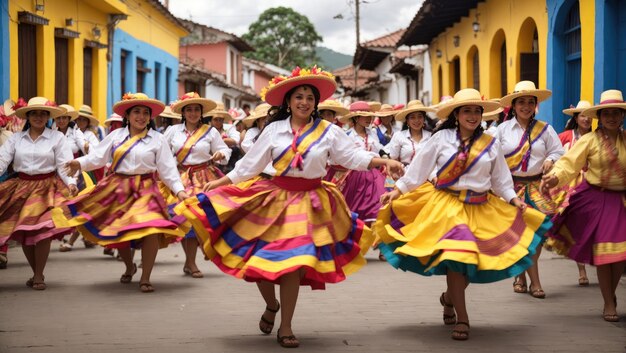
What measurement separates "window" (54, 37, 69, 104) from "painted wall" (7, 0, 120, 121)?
137 millimetres

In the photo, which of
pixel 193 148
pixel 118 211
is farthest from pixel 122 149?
pixel 193 148

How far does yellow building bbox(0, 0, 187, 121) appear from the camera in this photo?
686 inches

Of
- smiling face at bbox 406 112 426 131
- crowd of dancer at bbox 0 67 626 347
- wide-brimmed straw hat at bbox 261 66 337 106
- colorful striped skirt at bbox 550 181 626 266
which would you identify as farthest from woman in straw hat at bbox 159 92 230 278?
colorful striped skirt at bbox 550 181 626 266

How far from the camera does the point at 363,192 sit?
499 inches

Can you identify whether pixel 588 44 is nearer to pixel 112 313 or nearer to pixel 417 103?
pixel 417 103

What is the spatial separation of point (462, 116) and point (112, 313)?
338 cm

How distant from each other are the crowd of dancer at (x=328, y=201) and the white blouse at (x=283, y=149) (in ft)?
0.04

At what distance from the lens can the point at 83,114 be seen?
15039 mm

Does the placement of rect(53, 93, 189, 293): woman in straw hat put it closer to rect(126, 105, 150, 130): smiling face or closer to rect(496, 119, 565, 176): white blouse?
rect(126, 105, 150, 130): smiling face

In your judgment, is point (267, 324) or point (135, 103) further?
point (135, 103)

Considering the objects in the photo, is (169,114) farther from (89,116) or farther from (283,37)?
(283,37)

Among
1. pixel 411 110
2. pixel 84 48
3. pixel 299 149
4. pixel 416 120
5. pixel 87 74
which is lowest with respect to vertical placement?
pixel 299 149

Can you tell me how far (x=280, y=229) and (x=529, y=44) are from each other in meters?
12.6

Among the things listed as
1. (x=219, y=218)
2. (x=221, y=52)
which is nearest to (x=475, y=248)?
(x=219, y=218)
